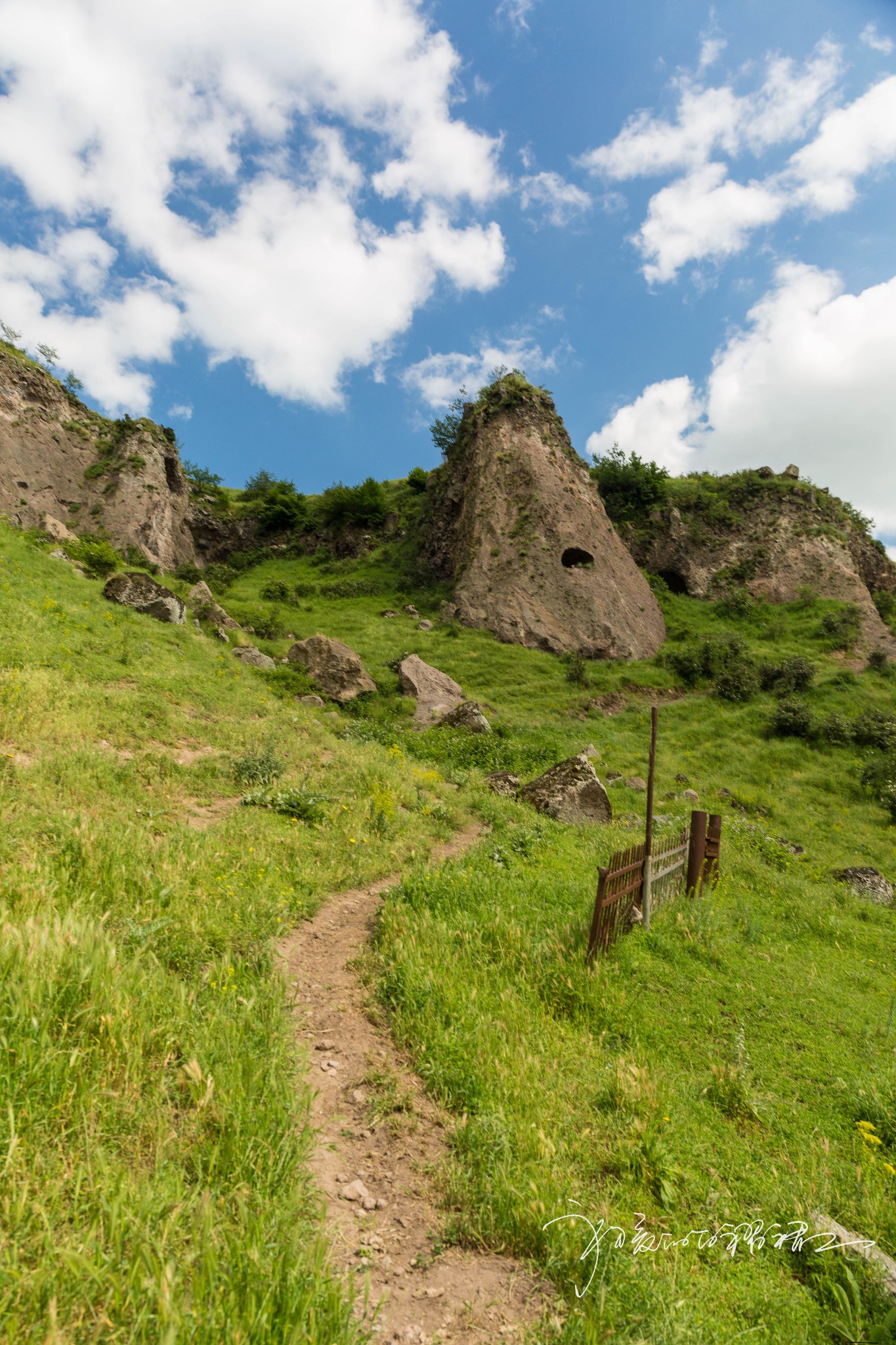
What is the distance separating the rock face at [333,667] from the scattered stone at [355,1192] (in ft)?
59.6

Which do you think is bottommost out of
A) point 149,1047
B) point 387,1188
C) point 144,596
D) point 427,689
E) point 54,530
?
point 387,1188

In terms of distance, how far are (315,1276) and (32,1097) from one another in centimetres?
160

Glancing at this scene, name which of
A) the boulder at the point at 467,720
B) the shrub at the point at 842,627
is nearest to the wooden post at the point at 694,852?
the boulder at the point at 467,720

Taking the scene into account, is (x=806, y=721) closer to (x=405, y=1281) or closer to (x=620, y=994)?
(x=620, y=994)

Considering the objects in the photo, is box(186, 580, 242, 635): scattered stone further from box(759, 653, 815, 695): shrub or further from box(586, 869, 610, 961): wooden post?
box(759, 653, 815, 695): shrub

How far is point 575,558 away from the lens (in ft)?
124

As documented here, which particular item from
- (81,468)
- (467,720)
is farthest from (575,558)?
(81,468)

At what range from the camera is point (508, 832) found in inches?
436

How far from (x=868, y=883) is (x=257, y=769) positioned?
13699 millimetres

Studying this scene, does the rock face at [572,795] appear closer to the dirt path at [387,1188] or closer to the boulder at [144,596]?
the dirt path at [387,1188]

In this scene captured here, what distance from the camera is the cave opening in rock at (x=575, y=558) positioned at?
120 ft

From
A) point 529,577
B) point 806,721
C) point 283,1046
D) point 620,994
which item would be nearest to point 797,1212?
point 620,994

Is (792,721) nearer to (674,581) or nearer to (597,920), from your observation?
(597,920)

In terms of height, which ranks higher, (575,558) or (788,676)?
(575,558)
